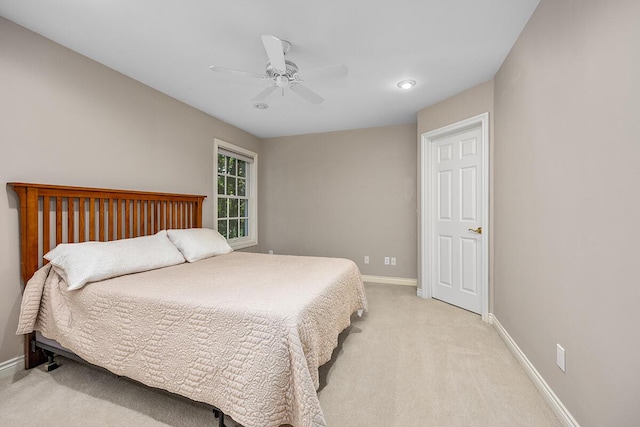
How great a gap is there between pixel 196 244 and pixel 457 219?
2.91 meters

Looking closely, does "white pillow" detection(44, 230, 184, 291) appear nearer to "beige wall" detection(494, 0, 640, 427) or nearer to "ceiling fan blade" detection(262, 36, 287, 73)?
"ceiling fan blade" detection(262, 36, 287, 73)

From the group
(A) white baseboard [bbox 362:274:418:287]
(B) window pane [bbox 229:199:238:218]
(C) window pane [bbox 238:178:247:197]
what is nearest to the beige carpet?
(A) white baseboard [bbox 362:274:418:287]

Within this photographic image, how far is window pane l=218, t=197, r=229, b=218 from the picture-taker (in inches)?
157

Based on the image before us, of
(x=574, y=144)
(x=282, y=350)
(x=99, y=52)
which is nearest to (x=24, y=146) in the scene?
(x=99, y=52)

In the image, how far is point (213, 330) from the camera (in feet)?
4.35

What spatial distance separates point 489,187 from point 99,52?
3.69 m

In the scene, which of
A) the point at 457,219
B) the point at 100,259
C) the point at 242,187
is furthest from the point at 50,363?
the point at 457,219

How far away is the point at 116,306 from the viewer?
1573 millimetres

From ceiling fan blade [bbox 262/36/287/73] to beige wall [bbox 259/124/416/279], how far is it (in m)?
2.48

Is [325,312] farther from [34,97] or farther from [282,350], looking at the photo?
[34,97]

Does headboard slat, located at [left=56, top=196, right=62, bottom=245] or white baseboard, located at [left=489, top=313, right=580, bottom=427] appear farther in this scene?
headboard slat, located at [left=56, top=196, right=62, bottom=245]

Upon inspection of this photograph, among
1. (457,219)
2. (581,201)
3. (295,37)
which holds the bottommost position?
(457,219)

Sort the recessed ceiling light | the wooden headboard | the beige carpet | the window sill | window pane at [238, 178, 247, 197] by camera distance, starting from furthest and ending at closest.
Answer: window pane at [238, 178, 247, 197] < the window sill < the recessed ceiling light < the wooden headboard < the beige carpet

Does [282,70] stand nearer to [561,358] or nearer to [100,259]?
[100,259]
